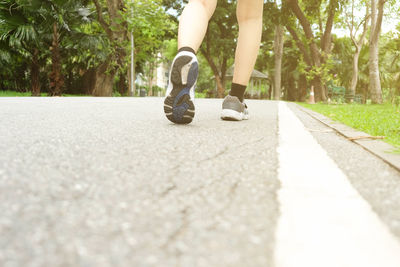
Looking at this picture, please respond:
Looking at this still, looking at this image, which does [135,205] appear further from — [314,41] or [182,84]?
[314,41]

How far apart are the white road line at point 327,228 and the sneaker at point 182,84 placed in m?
1.06

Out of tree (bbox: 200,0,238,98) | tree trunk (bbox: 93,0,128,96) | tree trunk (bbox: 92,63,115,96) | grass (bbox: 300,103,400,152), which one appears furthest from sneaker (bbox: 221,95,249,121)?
tree (bbox: 200,0,238,98)

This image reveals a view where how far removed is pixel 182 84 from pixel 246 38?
0.97m

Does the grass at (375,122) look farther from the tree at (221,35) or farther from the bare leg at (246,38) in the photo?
the tree at (221,35)

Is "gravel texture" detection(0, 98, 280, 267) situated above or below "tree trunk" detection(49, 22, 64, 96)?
below

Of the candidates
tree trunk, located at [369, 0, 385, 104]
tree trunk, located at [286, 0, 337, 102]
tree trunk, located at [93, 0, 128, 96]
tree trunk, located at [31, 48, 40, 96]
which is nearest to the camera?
tree trunk, located at [369, 0, 385, 104]

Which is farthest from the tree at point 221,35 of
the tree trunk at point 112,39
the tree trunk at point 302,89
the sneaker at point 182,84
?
the sneaker at point 182,84

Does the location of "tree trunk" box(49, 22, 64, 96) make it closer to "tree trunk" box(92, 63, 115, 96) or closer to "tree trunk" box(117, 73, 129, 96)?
"tree trunk" box(92, 63, 115, 96)

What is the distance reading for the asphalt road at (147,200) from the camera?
570 millimetres

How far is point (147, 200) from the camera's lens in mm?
815

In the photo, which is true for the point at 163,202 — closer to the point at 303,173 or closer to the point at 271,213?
the point at 271,213

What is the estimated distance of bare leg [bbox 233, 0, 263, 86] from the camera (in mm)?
2734

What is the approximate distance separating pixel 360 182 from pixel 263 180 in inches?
11.9

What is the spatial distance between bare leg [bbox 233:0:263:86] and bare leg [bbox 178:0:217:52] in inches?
16.9
